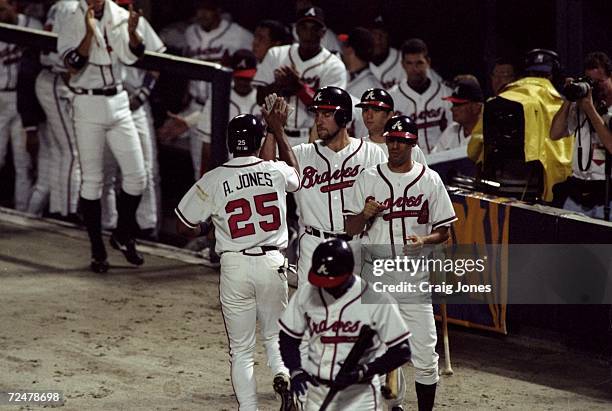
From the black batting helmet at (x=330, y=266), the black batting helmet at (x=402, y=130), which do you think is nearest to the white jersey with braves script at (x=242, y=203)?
the black batting helmet at (x=402, y=130)

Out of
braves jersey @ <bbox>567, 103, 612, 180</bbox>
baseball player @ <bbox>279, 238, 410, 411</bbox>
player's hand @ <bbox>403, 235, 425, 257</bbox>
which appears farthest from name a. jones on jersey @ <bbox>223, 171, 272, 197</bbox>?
braves jersey @ <bbox>567, 103, 612, 180</bbox>

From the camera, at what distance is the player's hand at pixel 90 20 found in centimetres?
1098

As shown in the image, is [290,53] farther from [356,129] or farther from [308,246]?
[308,246]

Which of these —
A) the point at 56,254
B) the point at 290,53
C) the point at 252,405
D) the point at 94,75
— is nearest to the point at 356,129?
the point at 290,53

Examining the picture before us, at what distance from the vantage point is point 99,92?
11.2 m

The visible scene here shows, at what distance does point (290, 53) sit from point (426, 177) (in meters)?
4.14

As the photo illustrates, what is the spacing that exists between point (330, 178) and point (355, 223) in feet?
1.93

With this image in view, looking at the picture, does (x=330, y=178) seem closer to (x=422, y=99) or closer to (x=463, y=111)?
(x=463, y=111)

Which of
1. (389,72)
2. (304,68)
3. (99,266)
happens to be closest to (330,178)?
(304,68)

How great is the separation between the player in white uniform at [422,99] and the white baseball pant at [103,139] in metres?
2.36

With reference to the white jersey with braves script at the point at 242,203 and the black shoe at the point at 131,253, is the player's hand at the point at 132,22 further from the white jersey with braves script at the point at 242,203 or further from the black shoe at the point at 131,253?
the white jersey with braves script at the point at 242,203

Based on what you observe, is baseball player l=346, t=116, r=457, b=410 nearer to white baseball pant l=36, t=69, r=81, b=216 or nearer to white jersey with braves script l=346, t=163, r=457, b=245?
white jersey with braves script l=346, t=163, r=457, b=245

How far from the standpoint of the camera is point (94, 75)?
1120cm

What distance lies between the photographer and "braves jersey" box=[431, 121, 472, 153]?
11.5 m
